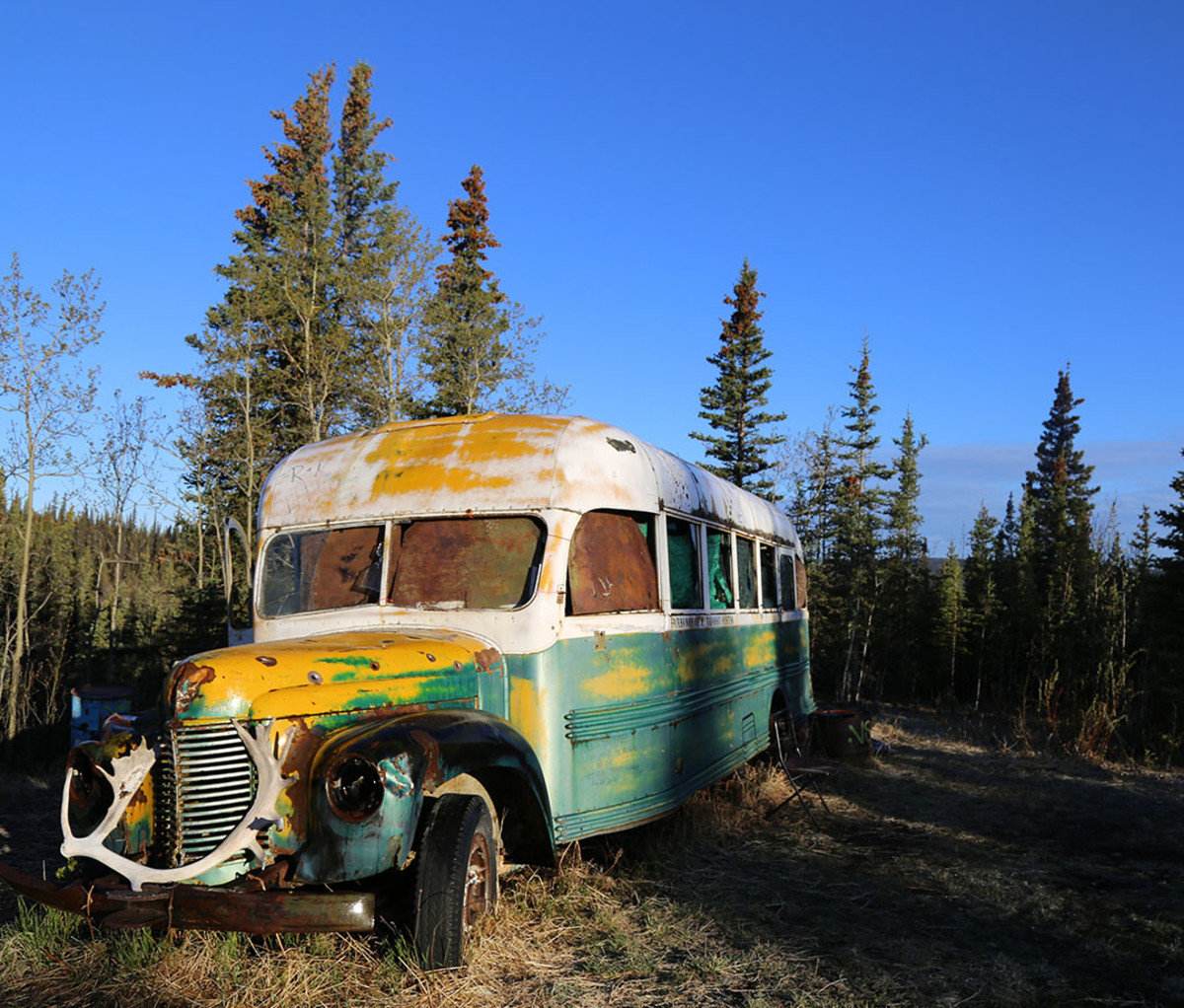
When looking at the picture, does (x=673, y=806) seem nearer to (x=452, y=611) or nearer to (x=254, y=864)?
(x=452, y=611)

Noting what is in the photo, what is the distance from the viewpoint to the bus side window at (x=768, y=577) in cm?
862

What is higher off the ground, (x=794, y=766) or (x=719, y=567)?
(x=719, y=567)

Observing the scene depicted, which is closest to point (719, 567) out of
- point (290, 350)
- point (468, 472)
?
point (468, 472)

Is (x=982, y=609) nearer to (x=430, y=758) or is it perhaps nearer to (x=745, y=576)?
(x=745, y=576)

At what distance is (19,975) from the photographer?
12.9ft

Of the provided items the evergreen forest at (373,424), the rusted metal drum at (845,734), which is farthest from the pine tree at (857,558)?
the rusted metal drum at (845,734)

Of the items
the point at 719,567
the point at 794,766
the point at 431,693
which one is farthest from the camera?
the point at 794,766

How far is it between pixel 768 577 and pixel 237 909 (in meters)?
6.50

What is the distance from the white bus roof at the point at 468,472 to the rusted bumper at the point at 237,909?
232 centimetres

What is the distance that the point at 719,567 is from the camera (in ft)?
23.5

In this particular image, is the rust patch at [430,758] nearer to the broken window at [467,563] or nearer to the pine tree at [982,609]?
the broken window at [467,563]

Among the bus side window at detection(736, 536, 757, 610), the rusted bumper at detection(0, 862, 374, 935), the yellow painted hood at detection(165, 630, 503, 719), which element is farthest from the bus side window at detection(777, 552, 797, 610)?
the rusted bumper at detection(0, 862, 374, 935)

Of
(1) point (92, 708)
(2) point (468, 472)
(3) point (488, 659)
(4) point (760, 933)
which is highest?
(2) point (468, 472)

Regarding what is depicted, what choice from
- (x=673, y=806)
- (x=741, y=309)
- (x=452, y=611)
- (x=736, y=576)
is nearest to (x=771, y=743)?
(x=736, y=576)
